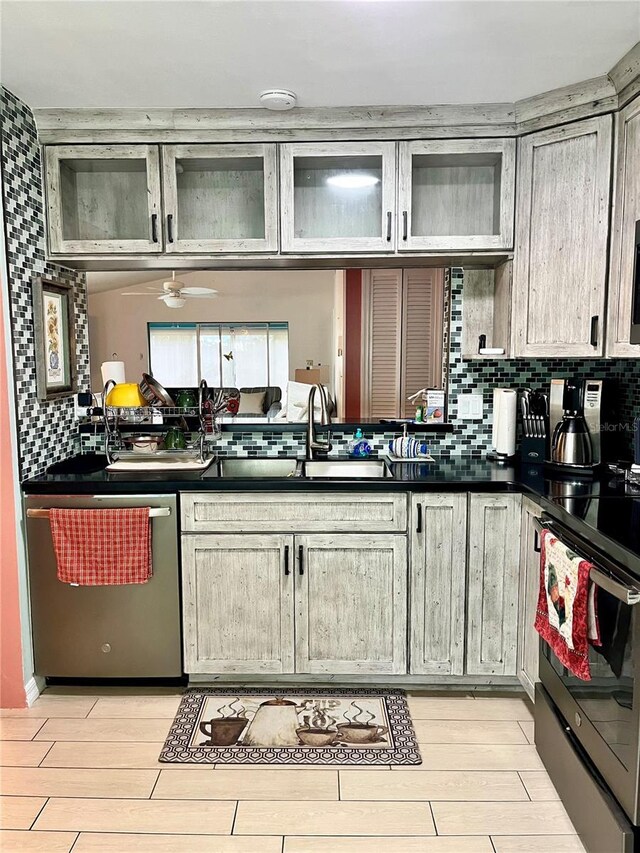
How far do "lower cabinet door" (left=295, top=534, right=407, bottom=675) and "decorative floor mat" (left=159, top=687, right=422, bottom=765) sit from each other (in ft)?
0.43

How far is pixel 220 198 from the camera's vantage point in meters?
2.81

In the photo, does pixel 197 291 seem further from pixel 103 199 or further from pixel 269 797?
pixel 269 797

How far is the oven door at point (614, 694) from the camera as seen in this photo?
1.52 metres

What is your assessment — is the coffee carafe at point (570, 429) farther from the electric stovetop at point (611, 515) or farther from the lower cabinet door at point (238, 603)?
the lower cabinet door at point (238, 603)

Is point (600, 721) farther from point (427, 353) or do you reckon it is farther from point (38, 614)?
point (38, 614)

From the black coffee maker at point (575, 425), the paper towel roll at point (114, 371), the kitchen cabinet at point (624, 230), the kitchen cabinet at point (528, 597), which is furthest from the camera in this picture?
the paper towel roll at point (114, 371)

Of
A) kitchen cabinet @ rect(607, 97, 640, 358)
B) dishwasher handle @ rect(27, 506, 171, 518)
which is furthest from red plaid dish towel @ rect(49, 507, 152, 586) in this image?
kitchen cabinet @ rect(607, 97, 640, 358)

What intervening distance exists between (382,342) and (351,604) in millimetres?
1250

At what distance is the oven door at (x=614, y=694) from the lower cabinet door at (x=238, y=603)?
1.17m

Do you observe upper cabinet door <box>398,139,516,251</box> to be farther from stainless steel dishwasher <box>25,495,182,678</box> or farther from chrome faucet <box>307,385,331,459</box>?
stainless steel dishwasher <box>25,495,182,678</box>

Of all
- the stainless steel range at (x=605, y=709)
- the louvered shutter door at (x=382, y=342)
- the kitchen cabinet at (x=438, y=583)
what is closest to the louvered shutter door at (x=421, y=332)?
the louvered shutter door at (x=382, y=342)

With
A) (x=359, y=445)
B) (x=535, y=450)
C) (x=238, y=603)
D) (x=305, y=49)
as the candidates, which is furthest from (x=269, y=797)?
(x=305, y=49)

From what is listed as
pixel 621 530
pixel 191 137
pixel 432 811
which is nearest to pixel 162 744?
pixel 432 811

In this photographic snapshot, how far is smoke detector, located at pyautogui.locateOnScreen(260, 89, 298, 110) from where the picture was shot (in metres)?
2.40
